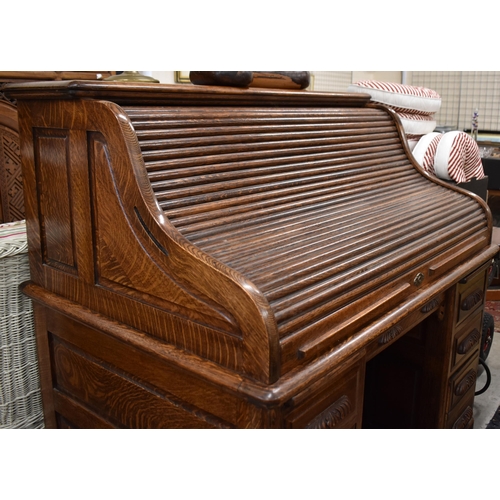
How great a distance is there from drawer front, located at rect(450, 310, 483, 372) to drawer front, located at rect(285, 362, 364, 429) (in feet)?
2.40

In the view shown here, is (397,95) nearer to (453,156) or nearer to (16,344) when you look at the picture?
(453,156)

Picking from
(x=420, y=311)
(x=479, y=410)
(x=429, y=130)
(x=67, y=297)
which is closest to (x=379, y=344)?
(x=420, y=311)

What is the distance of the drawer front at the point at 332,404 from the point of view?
3.79 ft

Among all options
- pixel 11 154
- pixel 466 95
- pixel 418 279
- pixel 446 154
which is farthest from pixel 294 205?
pixel 466 95

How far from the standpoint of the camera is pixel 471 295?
2006 mm

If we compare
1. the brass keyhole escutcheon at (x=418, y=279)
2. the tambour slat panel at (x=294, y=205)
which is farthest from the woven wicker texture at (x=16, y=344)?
the brass keyhole escutcheon at (x=418, y=279)

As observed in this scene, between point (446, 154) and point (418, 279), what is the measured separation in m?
1.16

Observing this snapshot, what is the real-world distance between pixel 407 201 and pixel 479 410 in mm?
1382

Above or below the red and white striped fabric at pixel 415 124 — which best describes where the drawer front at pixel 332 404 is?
below

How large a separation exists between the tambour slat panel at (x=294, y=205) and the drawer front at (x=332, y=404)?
0.52 feet

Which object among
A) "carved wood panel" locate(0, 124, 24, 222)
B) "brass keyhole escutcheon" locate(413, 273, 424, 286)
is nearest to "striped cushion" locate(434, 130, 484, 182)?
"brass keyhole escutcheon" locate(413, 273, 424, 286)

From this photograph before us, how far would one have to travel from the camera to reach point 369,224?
5.03ft

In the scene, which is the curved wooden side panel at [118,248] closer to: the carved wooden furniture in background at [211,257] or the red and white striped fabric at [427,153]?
the carved wooden furniture in background at [211,257]
